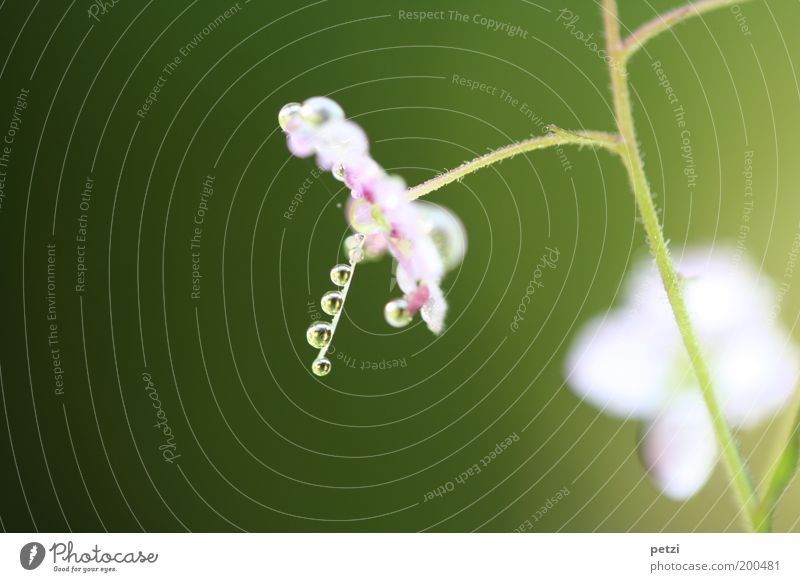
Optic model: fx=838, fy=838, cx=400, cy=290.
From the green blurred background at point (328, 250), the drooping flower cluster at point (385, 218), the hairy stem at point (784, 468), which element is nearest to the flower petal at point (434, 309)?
the drooping flower cluster at point (385, 218)

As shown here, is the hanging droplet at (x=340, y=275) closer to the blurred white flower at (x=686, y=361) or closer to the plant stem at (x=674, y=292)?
the plant stem at (x=674, y=292)

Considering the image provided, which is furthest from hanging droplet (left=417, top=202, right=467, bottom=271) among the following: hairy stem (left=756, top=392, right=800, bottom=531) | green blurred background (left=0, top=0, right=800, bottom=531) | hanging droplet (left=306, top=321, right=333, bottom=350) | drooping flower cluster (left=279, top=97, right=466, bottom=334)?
green blurred background (left=0, top=0, right=800, bottom=531)

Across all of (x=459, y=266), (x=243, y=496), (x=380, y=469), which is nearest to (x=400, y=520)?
(x=380, y=469)

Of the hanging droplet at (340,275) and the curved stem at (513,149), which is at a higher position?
the curved stem at (513,149)

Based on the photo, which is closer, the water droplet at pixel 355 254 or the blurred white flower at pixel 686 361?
the water droplet at pixel 355 254

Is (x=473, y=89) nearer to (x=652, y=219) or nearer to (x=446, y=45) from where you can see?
(x=446, y=45)

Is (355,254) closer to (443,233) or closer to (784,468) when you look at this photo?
(443,233)

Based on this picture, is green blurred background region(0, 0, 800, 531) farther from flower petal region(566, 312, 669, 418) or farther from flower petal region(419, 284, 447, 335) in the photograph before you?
flower petal region(419, 284, 447, 335)
